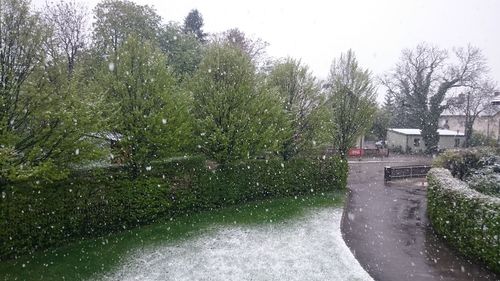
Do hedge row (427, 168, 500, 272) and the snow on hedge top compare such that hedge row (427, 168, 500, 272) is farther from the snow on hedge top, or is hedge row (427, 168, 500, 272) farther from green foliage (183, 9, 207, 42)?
green foliage (183, 9, 207, 42)

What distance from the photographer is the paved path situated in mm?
10078

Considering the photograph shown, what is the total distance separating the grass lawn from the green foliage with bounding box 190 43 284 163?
299 centimetres

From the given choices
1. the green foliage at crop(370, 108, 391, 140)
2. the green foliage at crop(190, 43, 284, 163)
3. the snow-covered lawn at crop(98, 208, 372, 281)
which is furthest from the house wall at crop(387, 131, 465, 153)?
the snow-covered lawn at crop(98, 208, 372, 281)

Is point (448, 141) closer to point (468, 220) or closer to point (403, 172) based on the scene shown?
point (403, 172)

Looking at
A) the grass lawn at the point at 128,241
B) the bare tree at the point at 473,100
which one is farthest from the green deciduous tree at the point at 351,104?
the bare tree at the point at 473,100

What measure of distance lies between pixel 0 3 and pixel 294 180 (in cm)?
1616

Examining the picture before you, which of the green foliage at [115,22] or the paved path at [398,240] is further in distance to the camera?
the green foliage at [115,22]

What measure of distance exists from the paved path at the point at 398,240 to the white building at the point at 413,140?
30.8 m

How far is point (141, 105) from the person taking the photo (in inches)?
588

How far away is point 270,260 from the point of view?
36.6 feet

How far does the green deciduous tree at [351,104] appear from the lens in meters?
25.1

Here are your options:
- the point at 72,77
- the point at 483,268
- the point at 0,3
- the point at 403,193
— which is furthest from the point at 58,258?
the point at 403,193

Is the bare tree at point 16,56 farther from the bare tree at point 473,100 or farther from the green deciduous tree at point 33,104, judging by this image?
the bare tree at point 473,100

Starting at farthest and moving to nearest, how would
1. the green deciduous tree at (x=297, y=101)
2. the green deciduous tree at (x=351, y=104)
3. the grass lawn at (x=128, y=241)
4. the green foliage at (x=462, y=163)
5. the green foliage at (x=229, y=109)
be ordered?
the green deciduous tree at (x=351, y=104), the green deciduous tree at (x=297, y=101), the green foliage at (x=462, y=163), the green foliage at (x=229, y=109), the grass lawn at (x=128, y=241)
